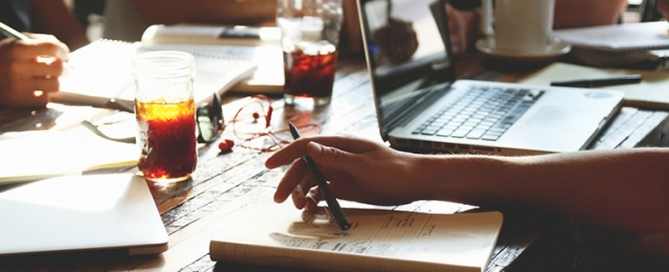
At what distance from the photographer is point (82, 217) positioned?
0.94 metres

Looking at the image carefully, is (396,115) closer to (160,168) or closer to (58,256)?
(160,168)

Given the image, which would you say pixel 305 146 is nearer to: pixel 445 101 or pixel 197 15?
pixel 445 101

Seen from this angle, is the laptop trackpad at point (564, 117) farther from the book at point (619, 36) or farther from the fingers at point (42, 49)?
the fingers at point (42, 49)

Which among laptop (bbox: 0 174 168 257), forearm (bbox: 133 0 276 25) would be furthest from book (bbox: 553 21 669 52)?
laptop (bbox: 0 174 168 257)

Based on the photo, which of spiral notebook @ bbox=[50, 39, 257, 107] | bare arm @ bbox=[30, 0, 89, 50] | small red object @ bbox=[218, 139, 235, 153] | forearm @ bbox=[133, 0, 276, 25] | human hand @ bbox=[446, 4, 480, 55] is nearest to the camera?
small red object @ bbox=[218, 139, 235, 153]

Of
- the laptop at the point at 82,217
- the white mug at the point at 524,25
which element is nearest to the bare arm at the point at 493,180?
the laptop at the point at 82,217

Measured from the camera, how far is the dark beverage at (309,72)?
1533 millimetres

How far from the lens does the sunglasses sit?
1307 mm

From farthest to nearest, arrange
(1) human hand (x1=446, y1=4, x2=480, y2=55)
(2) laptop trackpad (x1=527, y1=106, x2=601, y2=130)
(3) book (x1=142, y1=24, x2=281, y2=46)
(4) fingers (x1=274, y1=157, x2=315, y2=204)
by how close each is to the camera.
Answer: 1. (1) human hand (x1=446, y1=4, x2=480, y2=55)
2. (3) book (x1=142, y1=24, x2=281, y2=46)
3. (2) laptop trackpad (x1=527, y1=106, x2=601, y2=130)
4. (4) fingers (x1=274, y1=157, x2=315, y2=204)

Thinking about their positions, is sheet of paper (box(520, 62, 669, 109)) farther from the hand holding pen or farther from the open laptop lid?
the hand holding pen

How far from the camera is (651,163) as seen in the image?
107 centimetres

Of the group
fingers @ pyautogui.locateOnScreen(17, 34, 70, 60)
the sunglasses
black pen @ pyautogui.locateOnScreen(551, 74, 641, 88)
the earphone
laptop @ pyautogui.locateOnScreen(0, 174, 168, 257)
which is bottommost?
black pen @ pyautogui.locateOnScreen(551, 74, 641, 88)

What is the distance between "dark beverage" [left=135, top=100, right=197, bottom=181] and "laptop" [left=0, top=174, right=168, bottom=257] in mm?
37

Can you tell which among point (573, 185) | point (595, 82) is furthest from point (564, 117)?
point (573, 185)
